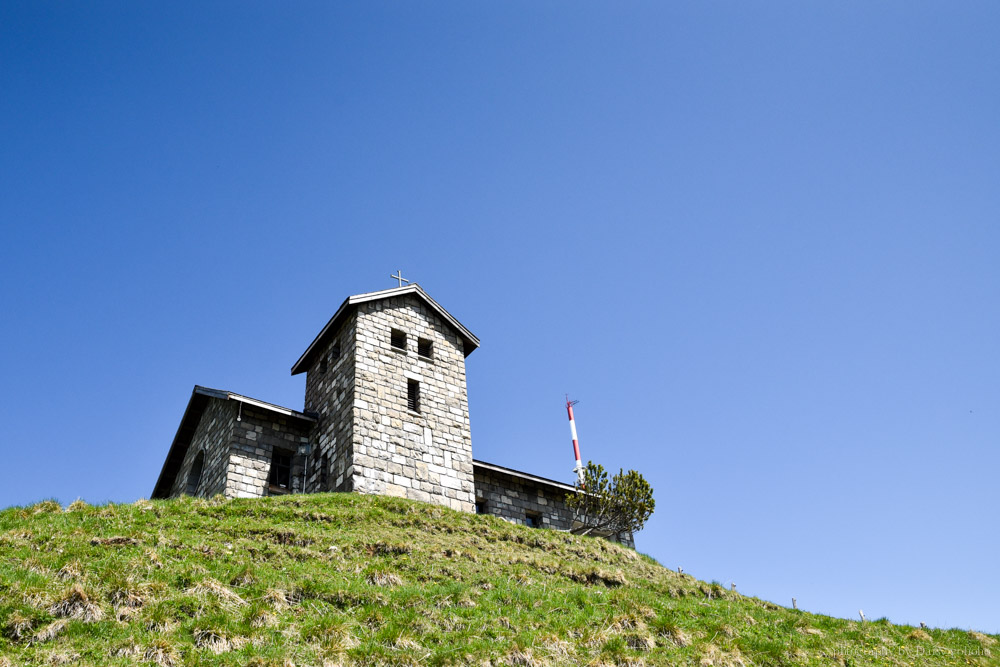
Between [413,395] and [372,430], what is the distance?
8.55 ft

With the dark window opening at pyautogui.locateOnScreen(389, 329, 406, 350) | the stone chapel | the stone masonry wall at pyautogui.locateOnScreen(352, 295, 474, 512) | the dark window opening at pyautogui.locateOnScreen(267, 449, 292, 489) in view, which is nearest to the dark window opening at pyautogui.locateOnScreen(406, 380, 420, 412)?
the stone chapel

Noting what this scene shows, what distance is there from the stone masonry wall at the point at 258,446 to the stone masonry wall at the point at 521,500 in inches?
222

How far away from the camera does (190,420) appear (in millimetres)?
25609

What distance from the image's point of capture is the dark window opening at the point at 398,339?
24.7m

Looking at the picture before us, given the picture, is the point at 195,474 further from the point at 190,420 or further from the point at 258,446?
the point at 258,446

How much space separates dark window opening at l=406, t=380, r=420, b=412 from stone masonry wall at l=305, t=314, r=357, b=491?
1.98 meters

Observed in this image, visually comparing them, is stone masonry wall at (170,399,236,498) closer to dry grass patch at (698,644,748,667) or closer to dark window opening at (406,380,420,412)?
dark window opening at (406,380,420,412)

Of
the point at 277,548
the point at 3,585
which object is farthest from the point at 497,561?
the point at 3,585

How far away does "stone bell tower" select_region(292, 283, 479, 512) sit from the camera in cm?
2130

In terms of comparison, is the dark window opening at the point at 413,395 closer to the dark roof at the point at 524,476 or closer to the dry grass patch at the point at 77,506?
the dark roof at the point at 524,476

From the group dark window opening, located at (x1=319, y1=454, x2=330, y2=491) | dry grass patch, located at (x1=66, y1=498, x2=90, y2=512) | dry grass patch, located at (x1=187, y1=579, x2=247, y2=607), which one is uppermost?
dark window opening, located at (x1=319, y1=454, x2=330, y2=491)

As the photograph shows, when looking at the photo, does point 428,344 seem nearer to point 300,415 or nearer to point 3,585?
point 300,415

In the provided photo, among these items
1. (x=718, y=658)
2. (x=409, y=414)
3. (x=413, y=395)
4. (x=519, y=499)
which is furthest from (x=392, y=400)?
(x=718, y=658)

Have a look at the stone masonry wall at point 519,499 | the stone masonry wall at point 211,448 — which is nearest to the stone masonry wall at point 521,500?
the stone masonry wall at point 519,499
